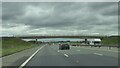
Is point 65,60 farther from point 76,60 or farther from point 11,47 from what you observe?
point 11,47

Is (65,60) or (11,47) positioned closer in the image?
(65,60)

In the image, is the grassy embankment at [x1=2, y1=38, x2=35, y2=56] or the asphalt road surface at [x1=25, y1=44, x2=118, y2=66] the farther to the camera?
the grassy embankment at [x1=2, y1=38, x2=35, y2=56]

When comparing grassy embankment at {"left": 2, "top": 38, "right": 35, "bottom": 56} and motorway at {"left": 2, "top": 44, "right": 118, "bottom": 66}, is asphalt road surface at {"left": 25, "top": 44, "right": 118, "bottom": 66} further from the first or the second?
grassy embankment at {"left": 2, "top": 38, "right": 35, "bottom": 56}

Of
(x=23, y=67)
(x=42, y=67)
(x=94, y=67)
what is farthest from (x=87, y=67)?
(x=23, y=67)

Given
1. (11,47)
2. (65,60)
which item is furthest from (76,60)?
(11,47)

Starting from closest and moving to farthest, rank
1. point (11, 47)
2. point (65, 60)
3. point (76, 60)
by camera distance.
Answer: point (76, 60) < point (65, 60) < point (11, 47)

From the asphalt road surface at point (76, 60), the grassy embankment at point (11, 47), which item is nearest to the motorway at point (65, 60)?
the asphalt road surface at point (76, 60)

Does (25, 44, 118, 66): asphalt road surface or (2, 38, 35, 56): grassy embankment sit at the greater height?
(25, 44, 118, 66): asphalt road surface

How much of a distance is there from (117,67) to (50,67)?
3.72 meters

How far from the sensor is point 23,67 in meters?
15.9

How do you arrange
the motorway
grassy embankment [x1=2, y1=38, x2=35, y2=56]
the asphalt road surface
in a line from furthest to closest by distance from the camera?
1. grassy embankment [x1=2, y1=38, x2=35, y2=56]
2. the motorway
3. the asphalt road surface

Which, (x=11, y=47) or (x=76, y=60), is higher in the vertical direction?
(x=76, y=60)

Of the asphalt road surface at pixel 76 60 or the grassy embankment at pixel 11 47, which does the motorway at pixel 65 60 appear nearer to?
the asphalt road surface at pixel 76 60

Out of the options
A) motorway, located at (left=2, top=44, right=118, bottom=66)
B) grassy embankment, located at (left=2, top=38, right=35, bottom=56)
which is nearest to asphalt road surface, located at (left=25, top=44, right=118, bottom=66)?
motorway, located at (left=2, top=44, right=118, bottom=66)
